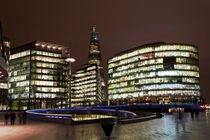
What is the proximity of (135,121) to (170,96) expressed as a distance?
96.0 m

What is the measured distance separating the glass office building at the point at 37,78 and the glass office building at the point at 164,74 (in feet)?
127

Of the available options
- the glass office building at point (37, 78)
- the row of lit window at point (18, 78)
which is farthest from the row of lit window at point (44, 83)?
→ the row of lit window at point (18, 78)

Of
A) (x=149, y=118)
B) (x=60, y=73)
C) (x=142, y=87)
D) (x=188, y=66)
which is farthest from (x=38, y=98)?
(x=149, y=118)

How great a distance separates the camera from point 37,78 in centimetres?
12738

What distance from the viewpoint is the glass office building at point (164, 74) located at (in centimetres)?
12244

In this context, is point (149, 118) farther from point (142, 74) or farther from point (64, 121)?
point (142, 74)

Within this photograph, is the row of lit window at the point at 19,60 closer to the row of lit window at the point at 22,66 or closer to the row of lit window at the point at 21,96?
the row of lit window at the point at 22,66

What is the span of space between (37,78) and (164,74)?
214 feet

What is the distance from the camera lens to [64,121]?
1172 inches

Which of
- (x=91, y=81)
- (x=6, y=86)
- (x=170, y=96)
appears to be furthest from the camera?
(x=91, y=81)

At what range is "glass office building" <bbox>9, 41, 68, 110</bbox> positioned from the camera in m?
128

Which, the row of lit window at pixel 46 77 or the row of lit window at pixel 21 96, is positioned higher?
the row of lit window at pixel 46 77

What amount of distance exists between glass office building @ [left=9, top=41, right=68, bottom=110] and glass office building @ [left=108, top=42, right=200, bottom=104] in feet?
127

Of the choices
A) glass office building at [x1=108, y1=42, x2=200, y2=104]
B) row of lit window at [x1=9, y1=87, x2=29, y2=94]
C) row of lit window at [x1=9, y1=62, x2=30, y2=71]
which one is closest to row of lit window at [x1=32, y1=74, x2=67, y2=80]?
row of lit window at [x1=9, y1=62, x2=30, y2=71]
